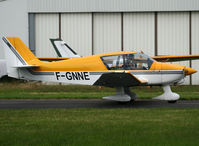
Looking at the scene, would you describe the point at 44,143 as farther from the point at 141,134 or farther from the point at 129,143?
the point at 141,134

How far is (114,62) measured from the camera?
12.4m

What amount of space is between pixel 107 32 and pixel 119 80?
1662 centimetres

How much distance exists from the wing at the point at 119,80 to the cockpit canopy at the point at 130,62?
56 centimetres

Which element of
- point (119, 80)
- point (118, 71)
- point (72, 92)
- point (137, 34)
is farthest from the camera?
point (137, 34)

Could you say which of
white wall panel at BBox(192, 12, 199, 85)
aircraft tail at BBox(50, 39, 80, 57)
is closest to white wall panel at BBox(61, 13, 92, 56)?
aircraft tail at BBox(50, 39, 80, 57)

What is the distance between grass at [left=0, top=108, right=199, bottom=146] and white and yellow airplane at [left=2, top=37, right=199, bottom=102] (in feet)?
6.66

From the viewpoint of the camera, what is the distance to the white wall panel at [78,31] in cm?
2798

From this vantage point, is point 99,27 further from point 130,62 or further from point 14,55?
point 130,62

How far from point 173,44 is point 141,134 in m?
21.9

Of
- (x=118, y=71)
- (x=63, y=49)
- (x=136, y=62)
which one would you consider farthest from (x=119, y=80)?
(x=63, y=49)

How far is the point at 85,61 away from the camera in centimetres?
1271

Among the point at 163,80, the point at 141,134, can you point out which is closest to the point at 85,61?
the point at 163,80

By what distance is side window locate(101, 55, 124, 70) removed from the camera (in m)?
12.3
